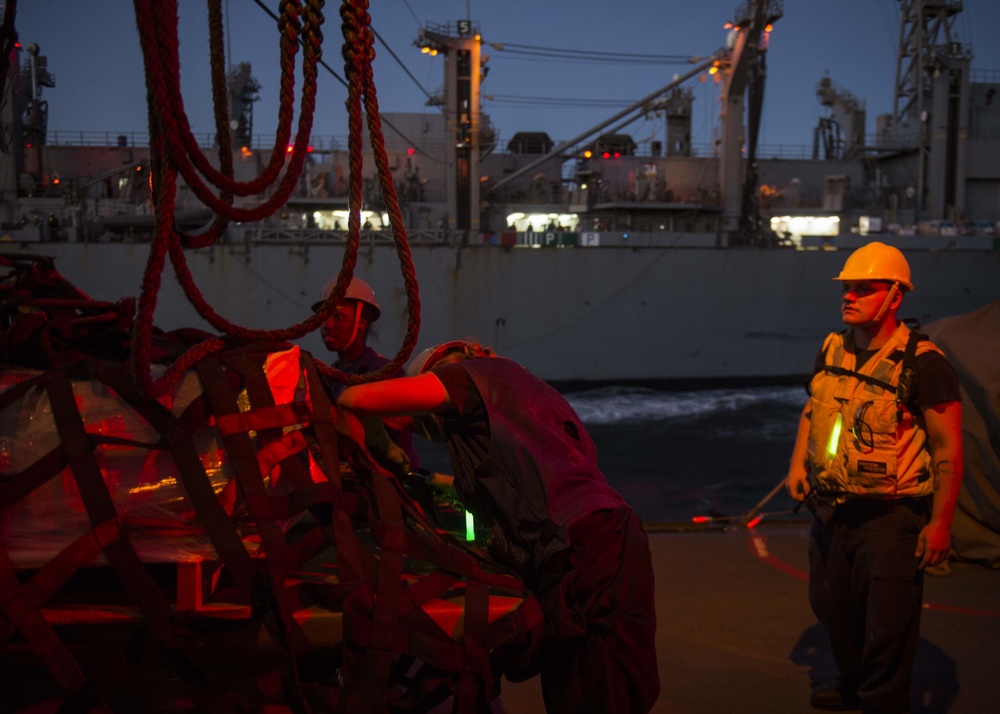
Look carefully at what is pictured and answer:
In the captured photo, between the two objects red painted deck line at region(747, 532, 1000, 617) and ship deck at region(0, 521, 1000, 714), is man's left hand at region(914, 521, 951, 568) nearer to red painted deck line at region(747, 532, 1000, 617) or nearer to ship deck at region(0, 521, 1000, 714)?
ship deck at region(0, 521, 1000, 714)

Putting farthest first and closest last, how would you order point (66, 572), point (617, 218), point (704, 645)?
point (617, 218)
point (704, 645)
point (66, 572)

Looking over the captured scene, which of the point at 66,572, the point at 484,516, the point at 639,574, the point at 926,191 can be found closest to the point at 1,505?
the point at 66,572

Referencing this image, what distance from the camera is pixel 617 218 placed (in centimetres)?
2281

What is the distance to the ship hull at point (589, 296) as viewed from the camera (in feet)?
60.7

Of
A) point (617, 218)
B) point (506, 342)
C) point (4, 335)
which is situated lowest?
point (506, 342)

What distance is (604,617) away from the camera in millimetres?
1882

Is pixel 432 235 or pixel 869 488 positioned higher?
pixel 432 235

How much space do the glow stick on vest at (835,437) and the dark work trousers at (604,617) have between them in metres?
1.20

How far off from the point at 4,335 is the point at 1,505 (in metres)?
0.63

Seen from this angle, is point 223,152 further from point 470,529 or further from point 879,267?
point 879,267

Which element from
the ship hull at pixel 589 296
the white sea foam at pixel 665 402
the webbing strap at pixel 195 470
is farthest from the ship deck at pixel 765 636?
the ship hull at pixel 589 296

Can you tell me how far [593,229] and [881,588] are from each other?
20.4 metres

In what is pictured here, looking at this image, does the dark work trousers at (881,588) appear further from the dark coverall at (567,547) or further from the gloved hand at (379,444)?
the gloved hand at (379,444)

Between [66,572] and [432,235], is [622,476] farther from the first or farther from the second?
[66,572]
